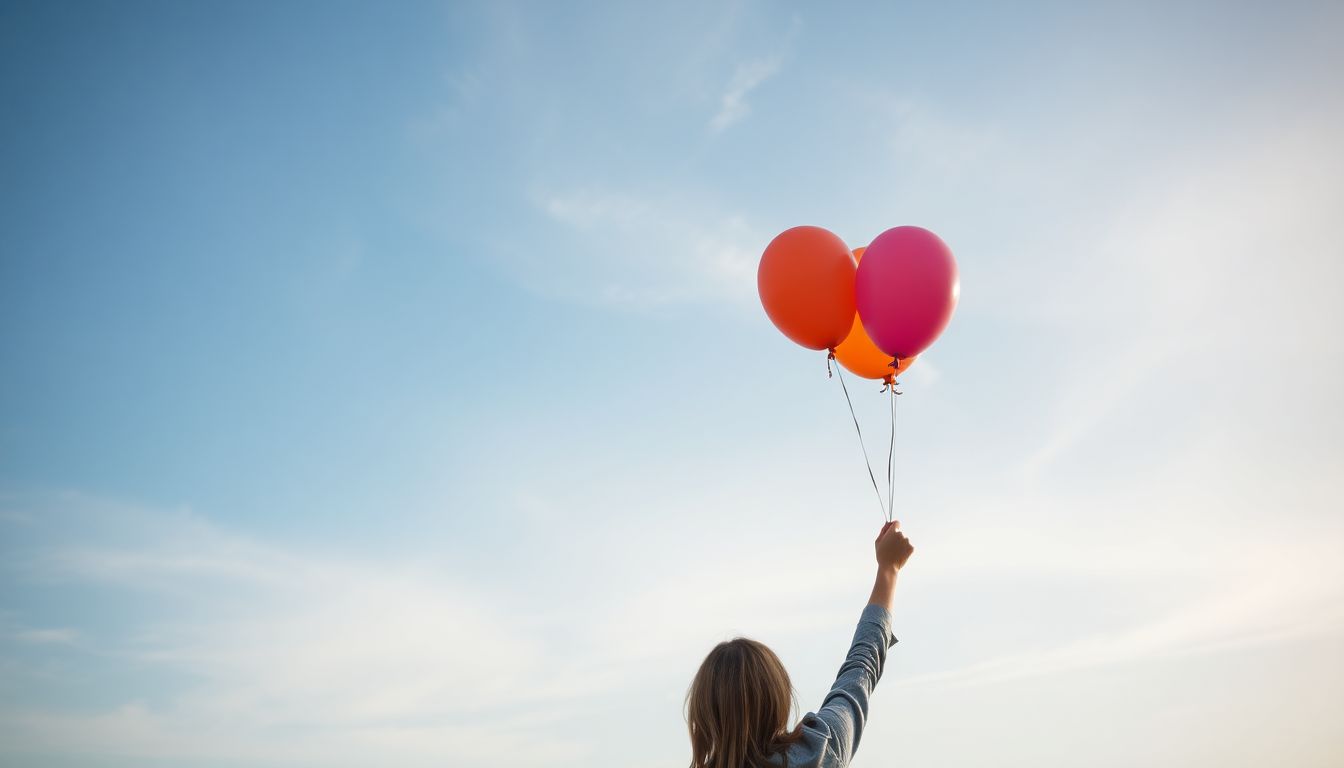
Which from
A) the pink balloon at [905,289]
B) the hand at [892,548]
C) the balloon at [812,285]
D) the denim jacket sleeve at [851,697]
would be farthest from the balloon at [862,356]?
the denim jacket sleeve at [851,697]

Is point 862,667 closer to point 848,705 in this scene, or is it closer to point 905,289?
point 848,705

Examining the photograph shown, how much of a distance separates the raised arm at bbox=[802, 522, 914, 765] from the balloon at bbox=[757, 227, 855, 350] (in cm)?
317

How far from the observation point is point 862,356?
6.32m

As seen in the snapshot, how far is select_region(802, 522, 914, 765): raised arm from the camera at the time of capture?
90.7 inches

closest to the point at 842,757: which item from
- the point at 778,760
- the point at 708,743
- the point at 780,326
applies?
the point at 778,760

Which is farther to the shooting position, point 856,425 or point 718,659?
point 856,425

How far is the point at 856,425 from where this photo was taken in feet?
18.8

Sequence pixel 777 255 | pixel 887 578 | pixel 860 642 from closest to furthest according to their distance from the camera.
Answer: pixel 860 642
pixel 887 578
pixel 777 255

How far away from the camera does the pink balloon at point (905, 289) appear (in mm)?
5586

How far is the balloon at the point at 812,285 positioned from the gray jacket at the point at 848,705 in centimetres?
349

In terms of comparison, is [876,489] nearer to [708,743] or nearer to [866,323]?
[866,323]

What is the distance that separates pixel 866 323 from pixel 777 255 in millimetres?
799

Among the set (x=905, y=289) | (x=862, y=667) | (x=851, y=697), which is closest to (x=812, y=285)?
(x=905, y=289)

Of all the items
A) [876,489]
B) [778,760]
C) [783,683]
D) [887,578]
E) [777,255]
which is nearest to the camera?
[778,760]
